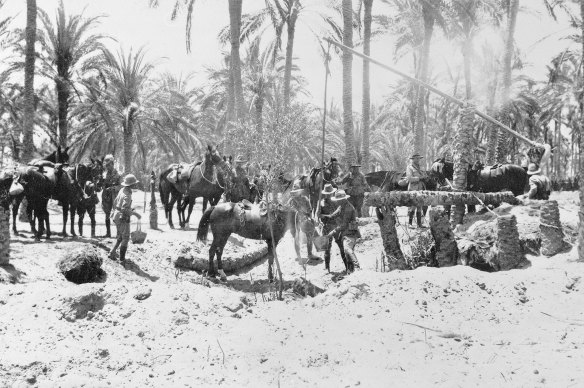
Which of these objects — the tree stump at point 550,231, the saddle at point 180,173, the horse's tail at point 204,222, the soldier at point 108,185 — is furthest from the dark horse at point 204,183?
the tree stump at point 550,231

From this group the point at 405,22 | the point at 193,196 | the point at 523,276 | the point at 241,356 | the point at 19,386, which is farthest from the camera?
the point at 405,22

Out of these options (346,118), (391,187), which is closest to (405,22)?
(346,118)

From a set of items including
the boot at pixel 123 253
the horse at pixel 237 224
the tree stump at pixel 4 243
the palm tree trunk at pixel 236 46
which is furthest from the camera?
the palm tree trunk at pixel 236 46

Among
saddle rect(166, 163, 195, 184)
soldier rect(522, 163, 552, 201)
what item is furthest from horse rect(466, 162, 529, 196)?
saddle rect(166, 163, 195, 184)

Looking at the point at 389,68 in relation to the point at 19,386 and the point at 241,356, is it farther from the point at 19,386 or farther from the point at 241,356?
the point at 19,386

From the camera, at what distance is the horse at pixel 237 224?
34.9ft

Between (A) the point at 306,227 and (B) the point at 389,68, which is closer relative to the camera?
(B) the point at 389,68

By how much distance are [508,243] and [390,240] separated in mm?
2079

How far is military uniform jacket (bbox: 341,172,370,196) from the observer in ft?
44.6

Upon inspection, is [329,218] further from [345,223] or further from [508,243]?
[508,243]

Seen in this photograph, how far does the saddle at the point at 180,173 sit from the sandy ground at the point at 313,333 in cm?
738

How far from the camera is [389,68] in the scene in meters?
6.48

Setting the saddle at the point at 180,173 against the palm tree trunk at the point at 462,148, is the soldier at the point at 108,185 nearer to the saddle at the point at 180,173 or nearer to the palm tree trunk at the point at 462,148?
the saddle at the point at 180,173

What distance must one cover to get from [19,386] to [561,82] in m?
35.7
